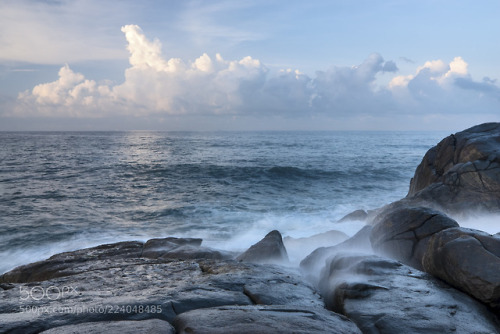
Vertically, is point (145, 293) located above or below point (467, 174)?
below

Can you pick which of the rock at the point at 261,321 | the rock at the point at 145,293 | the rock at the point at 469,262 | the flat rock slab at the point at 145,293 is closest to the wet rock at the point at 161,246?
the rock at the point at 145,293

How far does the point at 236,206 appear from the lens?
67.1 ft

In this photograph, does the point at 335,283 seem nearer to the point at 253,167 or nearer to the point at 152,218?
the point at 152,218

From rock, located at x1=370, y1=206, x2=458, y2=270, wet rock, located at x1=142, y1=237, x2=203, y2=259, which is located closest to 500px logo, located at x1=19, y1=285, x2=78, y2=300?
wet rock, located at x1=142, y1=237, x2=203, y2=259

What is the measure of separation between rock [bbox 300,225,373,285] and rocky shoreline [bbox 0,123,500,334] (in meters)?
0.04

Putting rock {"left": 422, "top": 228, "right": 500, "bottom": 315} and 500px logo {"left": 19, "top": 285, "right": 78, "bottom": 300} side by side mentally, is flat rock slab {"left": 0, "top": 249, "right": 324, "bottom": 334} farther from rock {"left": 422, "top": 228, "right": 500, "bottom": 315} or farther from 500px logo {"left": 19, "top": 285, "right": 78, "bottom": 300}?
rock {"left": 422, "top": 228, "right": 500, "bottom": 315}

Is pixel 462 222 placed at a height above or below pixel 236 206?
above

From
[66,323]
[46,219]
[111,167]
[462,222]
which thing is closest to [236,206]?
[46,219]

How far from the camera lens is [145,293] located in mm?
4656

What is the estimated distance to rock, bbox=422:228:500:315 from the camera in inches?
194

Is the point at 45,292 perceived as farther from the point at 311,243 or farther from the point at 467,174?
the point at 467,174

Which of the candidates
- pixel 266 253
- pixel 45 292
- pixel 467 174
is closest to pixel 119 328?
pixel 45 292

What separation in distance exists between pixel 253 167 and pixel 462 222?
25445mm

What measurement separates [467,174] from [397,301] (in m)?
9.60
